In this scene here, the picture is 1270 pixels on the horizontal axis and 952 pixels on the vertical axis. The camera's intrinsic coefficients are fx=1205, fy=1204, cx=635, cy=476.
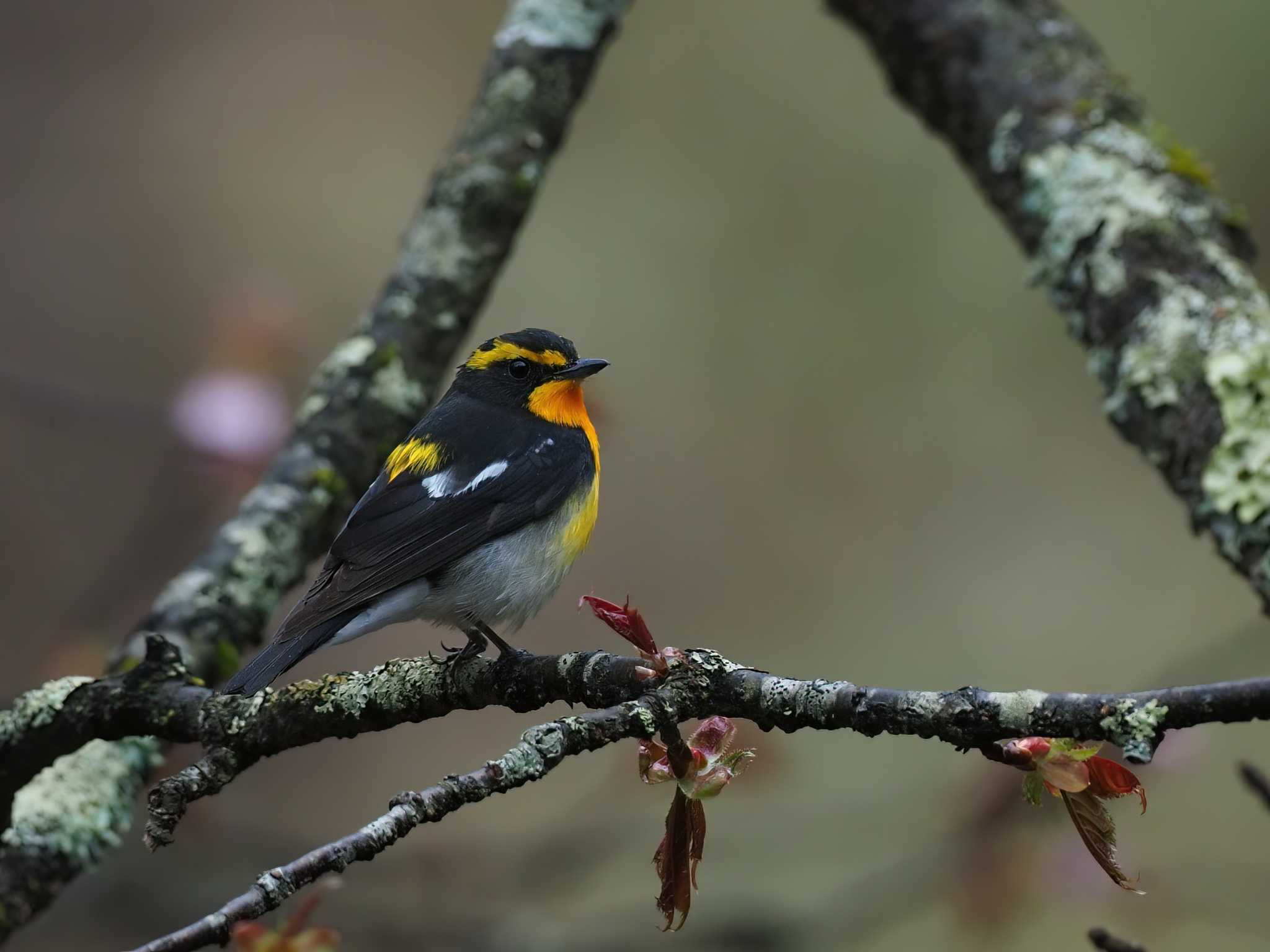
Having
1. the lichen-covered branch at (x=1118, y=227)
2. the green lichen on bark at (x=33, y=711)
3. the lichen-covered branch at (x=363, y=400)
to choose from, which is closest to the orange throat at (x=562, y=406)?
the lichen-covered branch at (x=363, y=400)

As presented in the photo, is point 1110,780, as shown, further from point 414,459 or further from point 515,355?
point 515,355

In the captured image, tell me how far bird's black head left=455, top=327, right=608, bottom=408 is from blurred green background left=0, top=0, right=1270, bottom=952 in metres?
1.14

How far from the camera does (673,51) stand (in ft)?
23.4

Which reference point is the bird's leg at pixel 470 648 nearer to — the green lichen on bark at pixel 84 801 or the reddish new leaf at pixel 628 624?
the reddish new leaf at pixel 628 624

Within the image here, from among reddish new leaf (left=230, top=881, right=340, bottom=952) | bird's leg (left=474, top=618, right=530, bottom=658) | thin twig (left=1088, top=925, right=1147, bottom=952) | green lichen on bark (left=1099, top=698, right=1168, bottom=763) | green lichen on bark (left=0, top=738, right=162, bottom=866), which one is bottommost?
green lichen on bark (left=0, top=738, right=162, bottom=866)

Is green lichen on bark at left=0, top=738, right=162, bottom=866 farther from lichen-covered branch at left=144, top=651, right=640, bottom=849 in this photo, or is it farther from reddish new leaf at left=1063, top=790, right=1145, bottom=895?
reddish new leaf at left=1063, top=790, right=1145, bottom=895

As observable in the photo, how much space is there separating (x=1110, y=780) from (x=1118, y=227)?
2.02 metres

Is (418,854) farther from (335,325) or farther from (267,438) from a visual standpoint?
(335,325)

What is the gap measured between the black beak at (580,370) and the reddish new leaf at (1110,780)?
2.16 m

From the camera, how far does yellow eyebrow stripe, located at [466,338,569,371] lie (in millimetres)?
3598

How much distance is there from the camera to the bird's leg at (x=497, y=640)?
7.59 ft

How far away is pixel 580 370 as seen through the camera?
3516mm

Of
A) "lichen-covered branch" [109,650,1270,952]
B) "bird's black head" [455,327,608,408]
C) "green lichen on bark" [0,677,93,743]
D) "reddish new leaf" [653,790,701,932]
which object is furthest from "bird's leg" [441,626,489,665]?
"bird's black head" [455,327,608,408]

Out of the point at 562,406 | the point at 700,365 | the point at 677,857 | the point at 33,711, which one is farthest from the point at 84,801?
the point at 700,365
